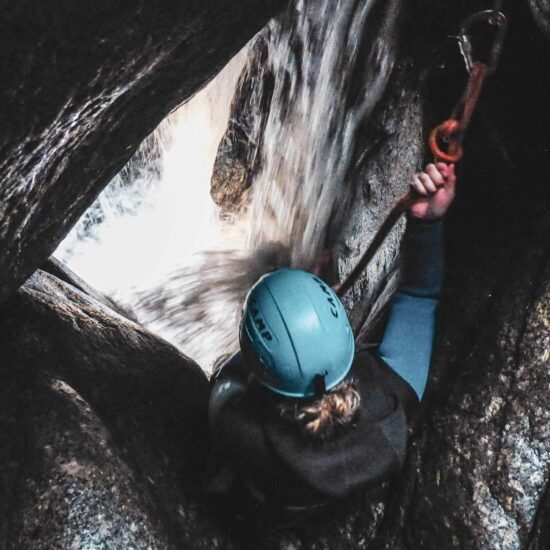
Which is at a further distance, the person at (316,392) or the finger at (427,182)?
the finger at (427,182)

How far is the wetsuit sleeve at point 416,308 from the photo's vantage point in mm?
2338

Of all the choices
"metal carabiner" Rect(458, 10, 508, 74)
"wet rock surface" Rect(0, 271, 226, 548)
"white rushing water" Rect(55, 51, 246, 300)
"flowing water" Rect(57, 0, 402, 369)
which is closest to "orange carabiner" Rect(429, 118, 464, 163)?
"metal carabiner" Rect(458, 10, 508, 74)

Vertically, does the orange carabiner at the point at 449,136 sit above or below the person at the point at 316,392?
above

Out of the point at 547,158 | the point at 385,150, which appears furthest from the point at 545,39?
the point at 385,150

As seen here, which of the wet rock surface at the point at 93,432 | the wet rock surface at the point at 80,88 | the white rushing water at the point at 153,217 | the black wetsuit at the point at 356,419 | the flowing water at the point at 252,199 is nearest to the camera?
the wet rock surface at the point at 80,88

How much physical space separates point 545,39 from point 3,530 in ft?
9.86

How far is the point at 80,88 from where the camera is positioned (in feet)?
5.59

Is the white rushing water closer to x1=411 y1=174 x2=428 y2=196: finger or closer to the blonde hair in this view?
x1=411 y1=174 x2=428 y2=196: finger

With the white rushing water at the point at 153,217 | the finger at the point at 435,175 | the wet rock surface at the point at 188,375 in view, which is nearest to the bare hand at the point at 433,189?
the finger at the point at 435,175

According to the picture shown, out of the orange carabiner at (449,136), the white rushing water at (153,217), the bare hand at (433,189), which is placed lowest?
the white rushing water at (153,217)

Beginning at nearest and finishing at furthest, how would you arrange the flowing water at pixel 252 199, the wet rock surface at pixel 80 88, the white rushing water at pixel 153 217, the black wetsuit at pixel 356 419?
the wet rock surface at pixel 80 88 → the black wetsuit at pixel 356 419 → the flowing water at pixel 252 199 → the white rushing water at pixel 153 217

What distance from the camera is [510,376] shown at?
7.82 feet

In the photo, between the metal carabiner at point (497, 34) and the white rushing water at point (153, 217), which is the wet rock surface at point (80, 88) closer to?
the metal carabiner at point (497, 34)

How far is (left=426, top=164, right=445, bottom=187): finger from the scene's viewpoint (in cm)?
205
